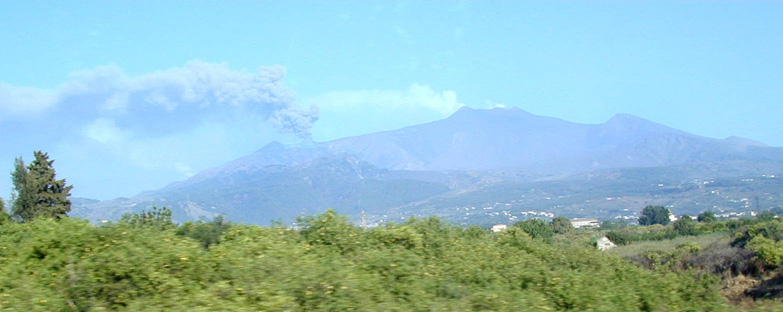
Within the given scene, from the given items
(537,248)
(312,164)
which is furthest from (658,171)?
(537,248)

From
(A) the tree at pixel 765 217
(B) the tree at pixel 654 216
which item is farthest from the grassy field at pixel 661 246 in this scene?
(B) the tree at pixel 654 216

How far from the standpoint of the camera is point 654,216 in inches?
2773

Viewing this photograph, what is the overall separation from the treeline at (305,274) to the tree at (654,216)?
62.4 metres

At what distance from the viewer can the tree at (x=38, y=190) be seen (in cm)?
3212

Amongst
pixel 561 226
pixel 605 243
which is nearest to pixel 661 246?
pixel 605 243

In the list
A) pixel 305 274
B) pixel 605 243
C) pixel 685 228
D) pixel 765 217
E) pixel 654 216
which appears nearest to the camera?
pixel 305 274

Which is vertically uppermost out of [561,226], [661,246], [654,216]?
[561,226]

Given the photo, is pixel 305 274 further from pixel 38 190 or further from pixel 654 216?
pixel 654 216

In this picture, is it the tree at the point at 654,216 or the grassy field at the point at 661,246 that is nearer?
the grassy field at the point at 661,246

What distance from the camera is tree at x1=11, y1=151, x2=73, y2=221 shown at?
3212cm

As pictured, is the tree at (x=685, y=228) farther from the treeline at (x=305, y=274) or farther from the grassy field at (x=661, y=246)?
the treeline at (x=305, y=274)

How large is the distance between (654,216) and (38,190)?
5818cm

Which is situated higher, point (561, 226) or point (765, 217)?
point (561, 226)

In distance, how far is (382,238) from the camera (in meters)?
11.0
